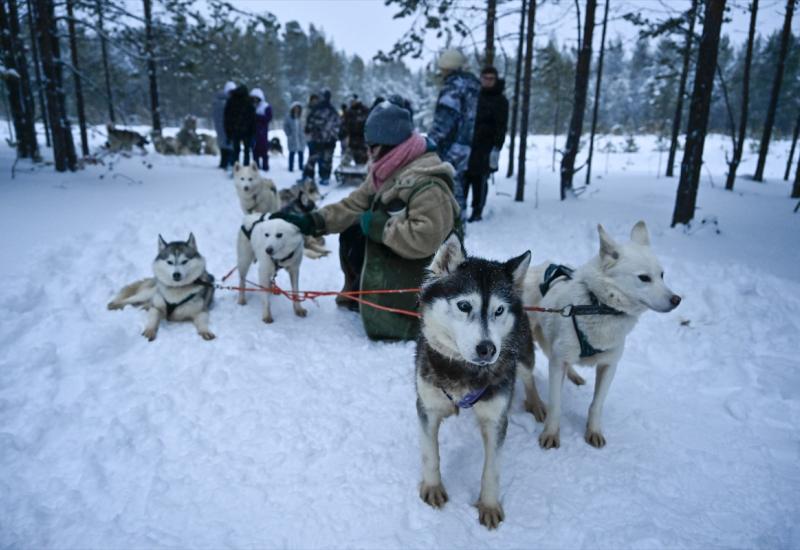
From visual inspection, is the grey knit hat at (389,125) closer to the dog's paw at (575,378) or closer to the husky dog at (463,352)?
the husky dog at (463,352)

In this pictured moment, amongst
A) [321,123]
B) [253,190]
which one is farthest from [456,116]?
[321,123]

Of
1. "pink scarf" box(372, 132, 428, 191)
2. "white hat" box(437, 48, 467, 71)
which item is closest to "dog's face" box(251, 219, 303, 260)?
"pink scarf" box(372, 132, 428, 191)

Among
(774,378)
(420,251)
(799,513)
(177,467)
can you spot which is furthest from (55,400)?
(774,378)

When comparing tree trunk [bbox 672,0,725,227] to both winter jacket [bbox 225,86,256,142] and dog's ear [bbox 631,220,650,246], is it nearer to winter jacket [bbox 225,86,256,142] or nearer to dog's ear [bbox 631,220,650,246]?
dog's ear [bbox 631,220,650,246]

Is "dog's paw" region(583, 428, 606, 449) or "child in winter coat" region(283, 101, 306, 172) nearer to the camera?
"dog's paw" region(583, 428, 606, 449)

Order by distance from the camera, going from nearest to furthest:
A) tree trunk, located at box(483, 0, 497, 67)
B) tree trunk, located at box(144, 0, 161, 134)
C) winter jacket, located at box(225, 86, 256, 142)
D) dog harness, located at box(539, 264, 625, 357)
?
1. dog harness, located at box(539, 264, 625, 357)
2. tree trunk, located at box(483, 0, 497, 67)
3. tree trunk, located at box(144, 0, 161, 134)
4. winter jacket, located at box(225, 86, 256, 142)

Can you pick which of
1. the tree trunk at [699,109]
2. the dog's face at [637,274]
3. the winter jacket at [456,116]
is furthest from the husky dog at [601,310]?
the tree trunk at [699,109]

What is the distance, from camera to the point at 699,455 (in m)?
2.39

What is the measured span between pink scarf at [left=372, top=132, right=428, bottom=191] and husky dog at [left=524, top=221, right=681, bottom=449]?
1709 millimetres

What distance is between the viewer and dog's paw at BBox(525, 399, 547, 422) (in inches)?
107

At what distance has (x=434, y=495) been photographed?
6.79 ft

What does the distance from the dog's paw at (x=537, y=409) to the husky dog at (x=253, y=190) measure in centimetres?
522

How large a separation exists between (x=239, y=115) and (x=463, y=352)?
33.3 ft

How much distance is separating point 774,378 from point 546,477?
6.85 ft
